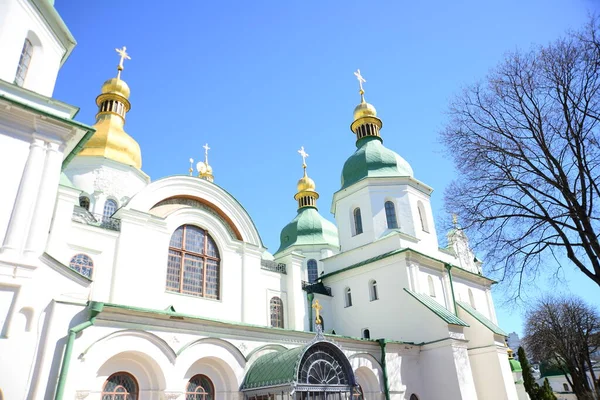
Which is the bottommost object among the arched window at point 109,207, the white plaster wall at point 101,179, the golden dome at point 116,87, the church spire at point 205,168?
the arched window at point 109,207

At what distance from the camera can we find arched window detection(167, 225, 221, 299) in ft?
49.2

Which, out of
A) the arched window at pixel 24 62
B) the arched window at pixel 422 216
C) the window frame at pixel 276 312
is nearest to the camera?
the arched window at pixel 24 62

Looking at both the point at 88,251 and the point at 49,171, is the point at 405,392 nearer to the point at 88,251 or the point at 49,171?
the point at 88,251

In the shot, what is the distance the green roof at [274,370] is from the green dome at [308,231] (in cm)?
1742

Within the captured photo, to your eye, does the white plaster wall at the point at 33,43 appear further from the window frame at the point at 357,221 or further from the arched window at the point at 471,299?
the arched window at the point at 471,299

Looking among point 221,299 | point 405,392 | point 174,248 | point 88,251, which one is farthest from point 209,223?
point 405,392

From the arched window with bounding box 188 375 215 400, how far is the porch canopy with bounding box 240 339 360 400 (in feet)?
2.78

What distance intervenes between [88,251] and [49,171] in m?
5.02

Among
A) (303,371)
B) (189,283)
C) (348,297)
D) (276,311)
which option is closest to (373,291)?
(348,297)

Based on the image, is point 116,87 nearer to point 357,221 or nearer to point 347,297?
point 357,221

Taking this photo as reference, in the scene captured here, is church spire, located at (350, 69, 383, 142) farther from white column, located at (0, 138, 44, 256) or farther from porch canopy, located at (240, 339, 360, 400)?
white column, located at (0, 138, 44, 256)

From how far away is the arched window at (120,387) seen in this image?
31.9 ft

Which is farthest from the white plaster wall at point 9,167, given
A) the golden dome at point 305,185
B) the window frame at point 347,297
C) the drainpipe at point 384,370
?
the golden dome at point 305,185

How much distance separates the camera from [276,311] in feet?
58.9
